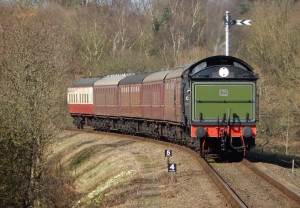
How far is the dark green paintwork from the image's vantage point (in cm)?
2131

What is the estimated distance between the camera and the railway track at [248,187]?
47.2 feet

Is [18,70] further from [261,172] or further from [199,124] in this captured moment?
[261,172]

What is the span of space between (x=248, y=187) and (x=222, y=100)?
5.25m

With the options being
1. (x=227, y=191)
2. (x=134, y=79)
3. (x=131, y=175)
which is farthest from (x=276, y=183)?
(x=134, y=79)

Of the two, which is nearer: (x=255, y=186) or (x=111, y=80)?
(x=255, y=186)

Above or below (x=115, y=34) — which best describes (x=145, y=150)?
below

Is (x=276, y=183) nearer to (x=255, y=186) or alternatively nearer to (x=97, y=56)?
(x=255, y=186)

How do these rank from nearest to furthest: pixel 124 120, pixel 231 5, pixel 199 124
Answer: pixel 199 124, pixel 124 120, pixel 231 5

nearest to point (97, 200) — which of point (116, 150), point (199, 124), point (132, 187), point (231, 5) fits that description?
point (132, 187)

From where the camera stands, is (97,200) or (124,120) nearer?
(97,200)

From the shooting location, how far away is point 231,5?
1735 inches

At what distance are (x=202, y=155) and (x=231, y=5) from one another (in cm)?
2401

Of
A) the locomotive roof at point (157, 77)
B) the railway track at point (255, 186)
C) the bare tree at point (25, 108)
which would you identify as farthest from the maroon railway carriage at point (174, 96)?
the bare tree at point (25, 108)

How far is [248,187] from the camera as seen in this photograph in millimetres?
16672
